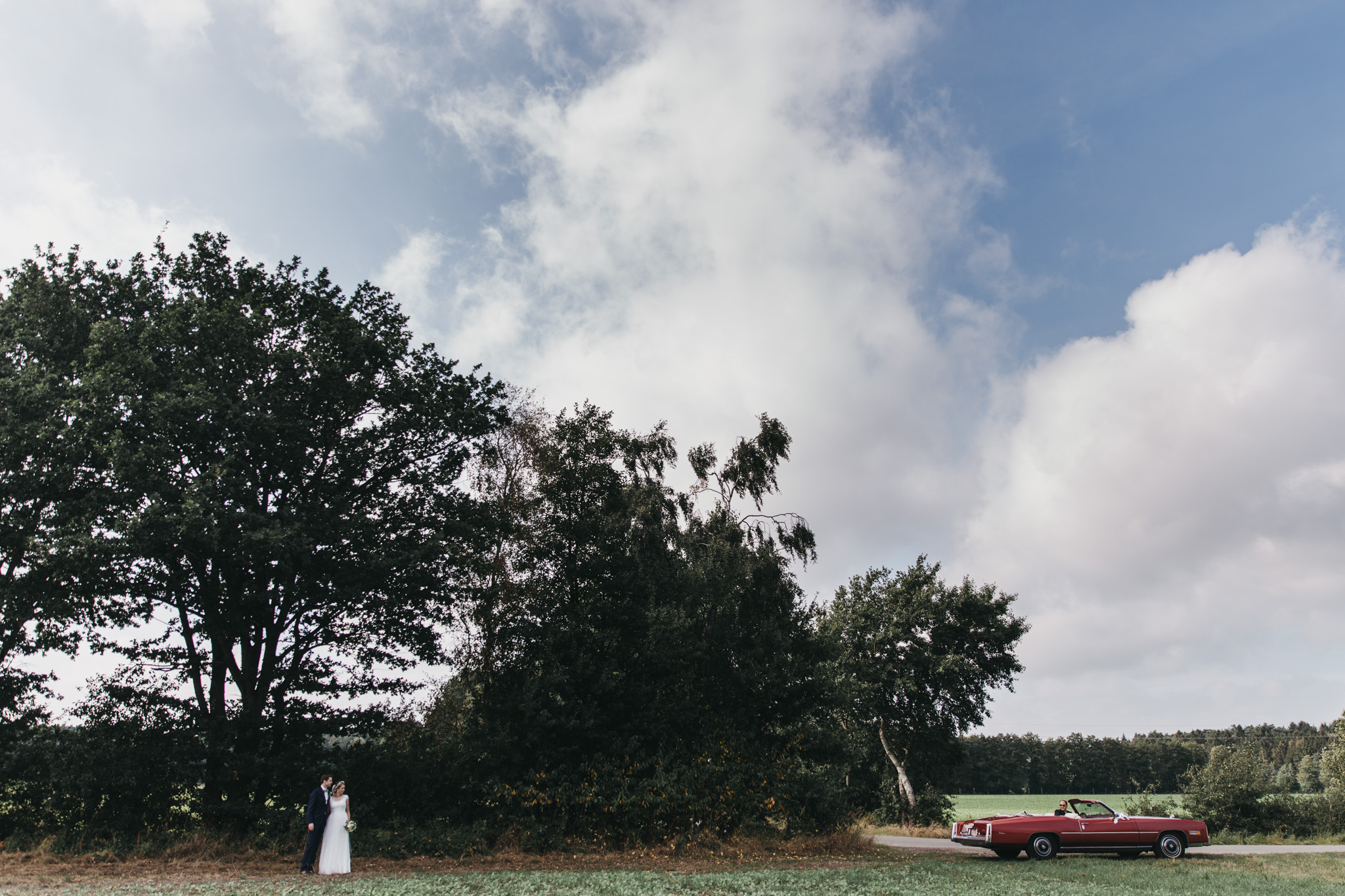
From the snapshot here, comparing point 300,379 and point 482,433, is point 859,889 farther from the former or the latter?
point 300,379

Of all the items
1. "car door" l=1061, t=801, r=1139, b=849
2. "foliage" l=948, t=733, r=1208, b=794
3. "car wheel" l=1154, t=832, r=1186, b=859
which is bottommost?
"foliage" l=948, t=733, r=1208, b=794

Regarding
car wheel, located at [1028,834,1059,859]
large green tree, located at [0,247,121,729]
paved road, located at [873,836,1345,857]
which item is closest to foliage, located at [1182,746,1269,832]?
paved road, located at [873,836,1345,857]

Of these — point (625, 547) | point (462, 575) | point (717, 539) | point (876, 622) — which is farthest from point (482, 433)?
point (876, 622)

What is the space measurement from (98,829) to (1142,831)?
27.7 metres

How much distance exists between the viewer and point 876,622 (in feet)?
135

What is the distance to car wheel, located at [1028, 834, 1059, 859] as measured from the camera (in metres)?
19.8

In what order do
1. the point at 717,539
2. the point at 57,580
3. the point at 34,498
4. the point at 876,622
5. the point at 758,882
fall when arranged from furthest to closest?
the point at 876,622, the point at 717,539, the point at 34,498, the point at 57,580, the point at 758,882

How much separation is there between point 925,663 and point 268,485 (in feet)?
112

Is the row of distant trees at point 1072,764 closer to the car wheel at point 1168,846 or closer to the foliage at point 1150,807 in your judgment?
the foliage at point 1150,807

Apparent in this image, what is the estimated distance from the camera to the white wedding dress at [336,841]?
15.0 metres

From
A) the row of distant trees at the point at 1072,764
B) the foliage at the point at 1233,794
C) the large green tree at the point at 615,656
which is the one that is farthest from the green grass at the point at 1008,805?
the large green tree at the point at 615,656

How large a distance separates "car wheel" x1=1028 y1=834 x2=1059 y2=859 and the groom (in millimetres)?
18311

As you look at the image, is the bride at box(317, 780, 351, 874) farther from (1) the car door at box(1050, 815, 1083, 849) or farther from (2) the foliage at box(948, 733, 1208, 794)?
(2) the foliage at box(948, 733, 1208, 794)

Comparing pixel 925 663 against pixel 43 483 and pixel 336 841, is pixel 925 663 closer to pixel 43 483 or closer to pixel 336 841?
pixel 336 841
